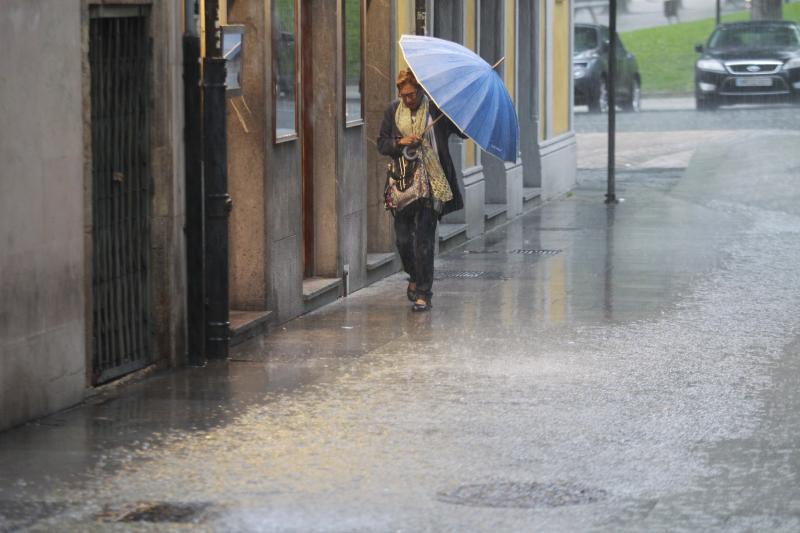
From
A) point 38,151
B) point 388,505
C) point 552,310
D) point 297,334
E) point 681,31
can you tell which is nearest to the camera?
point 388,505

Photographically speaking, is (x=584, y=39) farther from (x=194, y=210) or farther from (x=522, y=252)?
(x=194, y=210)

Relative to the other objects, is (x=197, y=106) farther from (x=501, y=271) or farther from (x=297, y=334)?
(x=501, y=271)

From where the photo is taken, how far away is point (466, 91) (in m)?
13.3

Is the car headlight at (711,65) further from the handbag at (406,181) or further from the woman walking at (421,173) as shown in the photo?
the handbag at (406,181)

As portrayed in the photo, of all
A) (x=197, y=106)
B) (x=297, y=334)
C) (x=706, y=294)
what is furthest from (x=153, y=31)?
(x=706, y=294)

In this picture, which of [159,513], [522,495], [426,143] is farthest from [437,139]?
[159,513]

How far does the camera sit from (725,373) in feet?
36.2

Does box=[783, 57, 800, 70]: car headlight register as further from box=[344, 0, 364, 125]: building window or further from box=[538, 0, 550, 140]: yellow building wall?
box=[344, 0, 364, 125]: building window

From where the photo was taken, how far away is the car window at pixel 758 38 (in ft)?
134

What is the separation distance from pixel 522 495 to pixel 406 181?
20.2ft

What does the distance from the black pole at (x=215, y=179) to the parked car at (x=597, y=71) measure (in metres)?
28.3

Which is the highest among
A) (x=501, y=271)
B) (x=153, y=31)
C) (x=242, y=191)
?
(x=153, y=31)

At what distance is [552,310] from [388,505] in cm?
630

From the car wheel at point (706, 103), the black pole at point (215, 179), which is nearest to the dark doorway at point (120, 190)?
the black pole at point (215, 179)
